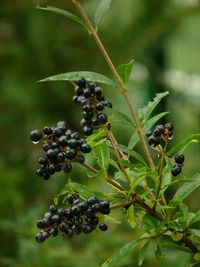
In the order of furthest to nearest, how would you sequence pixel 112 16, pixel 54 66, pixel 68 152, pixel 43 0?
1. pixel 112 16
2. pixel 54 66
3. pixel 43 0
4. pixel 68 152

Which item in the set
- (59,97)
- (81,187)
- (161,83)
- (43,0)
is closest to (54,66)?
(59,97)

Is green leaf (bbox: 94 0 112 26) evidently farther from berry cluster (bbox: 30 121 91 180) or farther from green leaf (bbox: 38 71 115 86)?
berry cluster (bbox: 30 121 91 180)

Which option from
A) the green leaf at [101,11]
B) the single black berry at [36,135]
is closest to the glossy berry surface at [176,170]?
the single black berry at [36,135]

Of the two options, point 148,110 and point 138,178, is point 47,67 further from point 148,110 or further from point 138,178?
point 138,178

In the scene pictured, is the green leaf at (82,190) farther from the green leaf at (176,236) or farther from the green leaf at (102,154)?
the green leaf at (176,236)

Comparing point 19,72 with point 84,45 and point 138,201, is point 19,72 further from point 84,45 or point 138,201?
point 138,201
